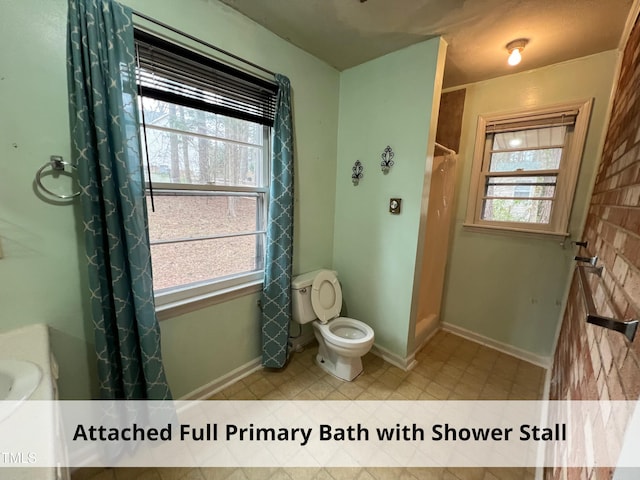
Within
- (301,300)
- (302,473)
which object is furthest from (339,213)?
(302,473)

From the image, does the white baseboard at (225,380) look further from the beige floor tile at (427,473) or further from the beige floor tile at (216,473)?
the beige floor tile at (427,473)

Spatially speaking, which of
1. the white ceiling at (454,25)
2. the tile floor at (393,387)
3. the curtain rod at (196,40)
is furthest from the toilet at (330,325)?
the white ceiling at (454,25)

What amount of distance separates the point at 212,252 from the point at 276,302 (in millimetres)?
579

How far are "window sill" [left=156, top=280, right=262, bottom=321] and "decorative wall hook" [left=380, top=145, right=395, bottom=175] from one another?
128 cm

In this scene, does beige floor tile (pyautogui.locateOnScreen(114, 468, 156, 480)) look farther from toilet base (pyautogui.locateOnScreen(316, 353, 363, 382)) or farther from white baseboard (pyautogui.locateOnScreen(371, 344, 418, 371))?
white baseboard (pyautogui.locateOnScreen(371, 344, 418, 371))

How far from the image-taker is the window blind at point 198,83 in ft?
4.12

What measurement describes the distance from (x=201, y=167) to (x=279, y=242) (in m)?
0.68

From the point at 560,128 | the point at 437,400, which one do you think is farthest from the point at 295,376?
the point at 560,128

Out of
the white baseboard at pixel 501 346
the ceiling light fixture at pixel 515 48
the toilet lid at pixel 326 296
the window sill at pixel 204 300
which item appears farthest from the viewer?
the white baseboard at pixel 501 346

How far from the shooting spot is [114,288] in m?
1.17

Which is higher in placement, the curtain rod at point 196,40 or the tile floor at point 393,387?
the curtain rod at point 196,40

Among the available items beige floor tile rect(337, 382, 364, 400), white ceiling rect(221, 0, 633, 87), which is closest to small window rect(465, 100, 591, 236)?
white ceiling rect(221, 0, 633, 87)

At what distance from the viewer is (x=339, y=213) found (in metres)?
2.35

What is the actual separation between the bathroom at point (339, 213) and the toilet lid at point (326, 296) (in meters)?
0.19
